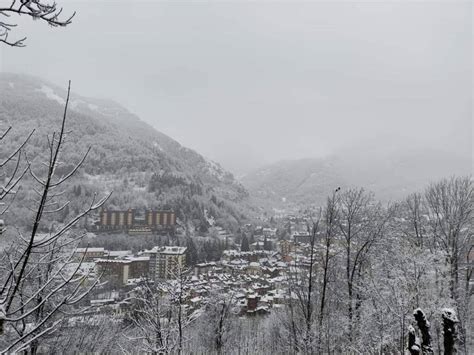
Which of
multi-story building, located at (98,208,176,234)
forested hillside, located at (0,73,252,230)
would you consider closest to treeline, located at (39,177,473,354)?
multi-story building, located at (98,208,176,234)

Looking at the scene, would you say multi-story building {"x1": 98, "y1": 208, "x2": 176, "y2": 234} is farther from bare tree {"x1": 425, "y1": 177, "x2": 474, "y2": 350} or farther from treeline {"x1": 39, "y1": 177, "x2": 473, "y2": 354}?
bare tree {"x1": 425, "y1": 177, "x2": 474, "y2": 350}

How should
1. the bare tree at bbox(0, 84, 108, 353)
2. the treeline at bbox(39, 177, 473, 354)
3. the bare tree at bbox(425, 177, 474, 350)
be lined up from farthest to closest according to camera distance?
the bare tree at bbox(425, 177, 474, 350) < the treeline at bbox(39, 177, 473, 354) < the bare tree at bbox(0, 84, 108, 353)

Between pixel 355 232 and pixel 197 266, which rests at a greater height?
pixel 355 232

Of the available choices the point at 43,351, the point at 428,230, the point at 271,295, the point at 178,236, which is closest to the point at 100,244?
the point at 178,236

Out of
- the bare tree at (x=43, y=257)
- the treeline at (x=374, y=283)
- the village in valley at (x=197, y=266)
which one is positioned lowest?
the village in valley at (x=197, y=266)

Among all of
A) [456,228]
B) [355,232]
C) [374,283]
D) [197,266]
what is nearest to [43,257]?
Answer: [374,283]

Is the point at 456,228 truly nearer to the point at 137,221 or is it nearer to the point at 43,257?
the point at 43,257

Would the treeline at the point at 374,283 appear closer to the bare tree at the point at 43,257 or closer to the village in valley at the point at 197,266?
the village in valley at the point at 197,266

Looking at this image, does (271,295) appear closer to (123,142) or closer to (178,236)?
(178,236)

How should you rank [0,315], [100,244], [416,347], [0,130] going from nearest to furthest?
[0,315] → [0,130] → [416,347] → [100,244]

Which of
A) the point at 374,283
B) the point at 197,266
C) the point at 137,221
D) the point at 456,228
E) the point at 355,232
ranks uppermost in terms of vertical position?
the point at 456,228

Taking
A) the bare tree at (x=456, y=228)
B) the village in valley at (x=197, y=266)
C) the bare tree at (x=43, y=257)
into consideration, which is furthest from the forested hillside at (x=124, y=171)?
the bare tree at (x=43, y=257)
